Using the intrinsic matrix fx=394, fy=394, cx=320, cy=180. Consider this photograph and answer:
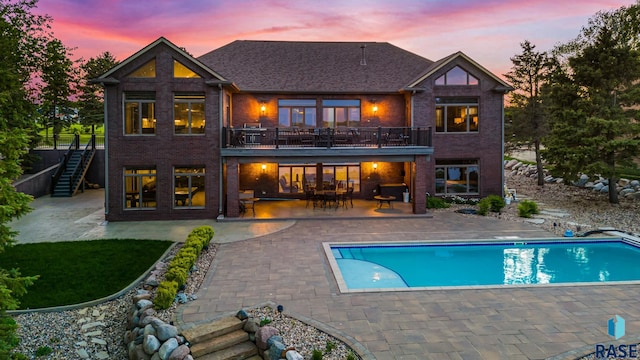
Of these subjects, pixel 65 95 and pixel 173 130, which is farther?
pixel 65 95

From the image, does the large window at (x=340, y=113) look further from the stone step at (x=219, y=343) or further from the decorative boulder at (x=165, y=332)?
the decorative boulder at (x=165, y=332)

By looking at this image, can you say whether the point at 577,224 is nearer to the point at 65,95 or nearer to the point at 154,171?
the point at 154,171

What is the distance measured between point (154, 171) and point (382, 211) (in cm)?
1050

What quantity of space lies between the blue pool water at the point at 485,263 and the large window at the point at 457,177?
26.3 ft

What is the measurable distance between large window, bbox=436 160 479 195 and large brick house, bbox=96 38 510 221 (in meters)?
0.05

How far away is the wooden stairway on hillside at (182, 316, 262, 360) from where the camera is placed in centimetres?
636

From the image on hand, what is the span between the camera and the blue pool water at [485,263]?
10.5 metres

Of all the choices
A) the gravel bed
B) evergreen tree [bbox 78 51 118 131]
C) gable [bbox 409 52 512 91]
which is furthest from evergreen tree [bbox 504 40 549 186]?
evergreen tree [bbox 78 51 118 131]

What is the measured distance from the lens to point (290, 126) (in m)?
21.7

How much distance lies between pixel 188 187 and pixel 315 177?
24.7 ft

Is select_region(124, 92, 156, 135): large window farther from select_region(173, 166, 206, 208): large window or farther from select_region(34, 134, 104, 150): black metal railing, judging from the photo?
select_region(34, 134, 104, 150): black metal railing

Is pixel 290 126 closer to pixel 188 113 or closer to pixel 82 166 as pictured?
pixel 188 113

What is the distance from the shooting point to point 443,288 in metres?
8.93

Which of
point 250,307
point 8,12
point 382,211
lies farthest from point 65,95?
point 250,307
